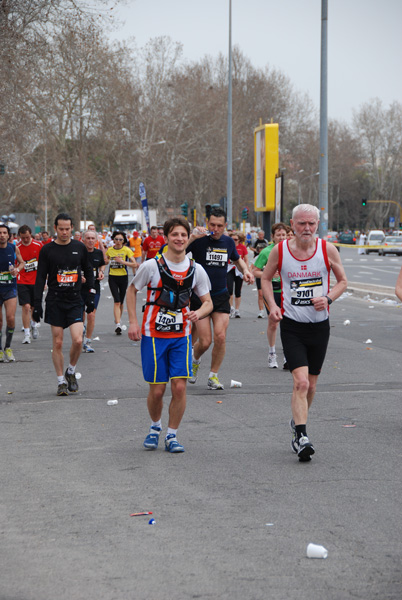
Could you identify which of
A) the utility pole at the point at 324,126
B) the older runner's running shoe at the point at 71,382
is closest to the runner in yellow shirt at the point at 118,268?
the older runner's running shoe at the point at 71,382

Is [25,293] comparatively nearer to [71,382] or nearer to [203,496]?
[71,382]

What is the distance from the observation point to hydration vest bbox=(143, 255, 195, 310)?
22.0ft

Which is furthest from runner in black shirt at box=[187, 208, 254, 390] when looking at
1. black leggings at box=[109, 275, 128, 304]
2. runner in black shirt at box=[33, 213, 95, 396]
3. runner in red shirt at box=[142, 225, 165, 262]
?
runner in red shirt at box=[142, 225, 165, 262]

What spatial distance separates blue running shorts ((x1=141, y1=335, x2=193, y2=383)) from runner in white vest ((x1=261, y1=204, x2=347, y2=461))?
713 millimetres

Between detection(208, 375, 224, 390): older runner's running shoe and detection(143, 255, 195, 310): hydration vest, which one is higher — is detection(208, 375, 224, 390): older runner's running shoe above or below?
below

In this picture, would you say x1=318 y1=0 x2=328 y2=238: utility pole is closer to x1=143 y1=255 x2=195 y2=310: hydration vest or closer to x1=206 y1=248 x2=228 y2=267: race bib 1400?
x1=206 y1=248 x2=228 y2=267: race bib 1400

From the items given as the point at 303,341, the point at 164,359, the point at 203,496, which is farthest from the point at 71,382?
the point at 203,496

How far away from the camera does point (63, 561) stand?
169 inches

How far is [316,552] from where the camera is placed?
431 cm

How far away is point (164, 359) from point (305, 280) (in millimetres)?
1181

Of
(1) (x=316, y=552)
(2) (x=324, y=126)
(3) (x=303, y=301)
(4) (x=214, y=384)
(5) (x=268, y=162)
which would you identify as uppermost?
(2) (x=324, y=126)

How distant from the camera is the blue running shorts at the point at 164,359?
663 cm

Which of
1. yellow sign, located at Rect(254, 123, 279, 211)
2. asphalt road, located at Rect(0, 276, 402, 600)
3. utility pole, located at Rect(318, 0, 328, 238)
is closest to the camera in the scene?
asphalt road, located at Rect(0, 276, 402, 600)

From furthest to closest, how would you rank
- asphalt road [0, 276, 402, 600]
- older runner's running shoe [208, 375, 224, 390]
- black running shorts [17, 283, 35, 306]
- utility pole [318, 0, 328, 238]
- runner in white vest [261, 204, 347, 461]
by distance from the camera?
utility pole [318, 0, 328, 238] < black running shorts [17, 283, 35, 306] < older runner's running shoe [208, 375, 224, 390] < runner in white vest [261, 204, 347, 461] < asphalt road [0, 276, 402, 600]
